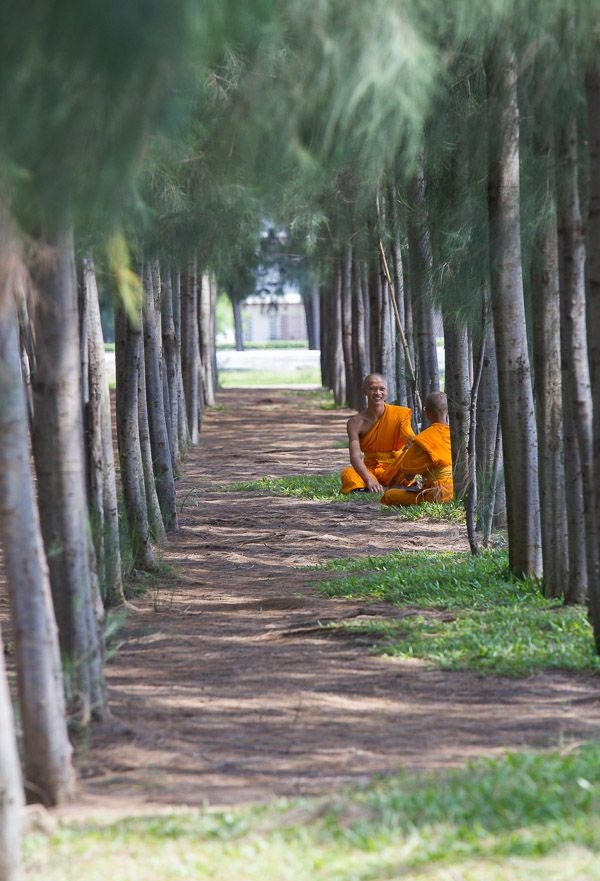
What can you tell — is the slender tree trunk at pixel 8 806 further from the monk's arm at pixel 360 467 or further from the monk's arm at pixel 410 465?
the monk's arm at pixel 360 467

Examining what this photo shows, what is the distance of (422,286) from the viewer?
37.3 ft

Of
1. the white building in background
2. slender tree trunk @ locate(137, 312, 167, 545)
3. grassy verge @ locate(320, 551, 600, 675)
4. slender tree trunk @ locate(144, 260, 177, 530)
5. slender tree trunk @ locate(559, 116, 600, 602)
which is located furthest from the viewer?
the white building in background

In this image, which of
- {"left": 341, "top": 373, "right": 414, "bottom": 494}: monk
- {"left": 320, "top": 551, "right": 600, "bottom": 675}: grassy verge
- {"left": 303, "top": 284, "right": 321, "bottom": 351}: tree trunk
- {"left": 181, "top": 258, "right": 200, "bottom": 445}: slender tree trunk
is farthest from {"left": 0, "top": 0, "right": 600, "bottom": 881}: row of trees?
{"left": 303, "top": 284, "right": 321, "bottom": 351}: tree trunk

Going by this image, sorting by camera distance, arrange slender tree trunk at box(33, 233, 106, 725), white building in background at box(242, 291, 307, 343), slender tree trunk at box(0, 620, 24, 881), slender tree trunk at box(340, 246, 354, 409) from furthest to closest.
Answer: white building in background at box(242, 291, 307, 343), slender tree trunk at box(340, 246, 354, 409), slender tree trunk at box(33, 233, 106, 725), slender tree trunk at box(0, 620, 24, 881)

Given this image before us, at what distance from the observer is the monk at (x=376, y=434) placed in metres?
12.3

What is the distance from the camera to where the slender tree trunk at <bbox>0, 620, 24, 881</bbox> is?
11.5 ft

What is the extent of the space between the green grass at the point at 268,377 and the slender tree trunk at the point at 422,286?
22671 millimetres

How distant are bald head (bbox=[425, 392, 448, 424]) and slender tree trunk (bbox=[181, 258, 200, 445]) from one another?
278 inches

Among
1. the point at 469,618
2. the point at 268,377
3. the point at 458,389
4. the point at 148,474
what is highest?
the point at 458,389

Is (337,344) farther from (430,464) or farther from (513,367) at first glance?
(513,367)

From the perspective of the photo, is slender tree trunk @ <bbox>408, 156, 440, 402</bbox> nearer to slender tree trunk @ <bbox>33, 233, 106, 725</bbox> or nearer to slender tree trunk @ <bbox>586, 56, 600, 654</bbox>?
slender tree trunk @ <bbox>586, 56, 600, 654</bbox>

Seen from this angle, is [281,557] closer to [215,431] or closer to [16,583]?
[16,583]

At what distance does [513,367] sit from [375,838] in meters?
4.33

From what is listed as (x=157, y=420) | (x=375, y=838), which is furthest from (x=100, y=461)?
(x=375, y=838)
